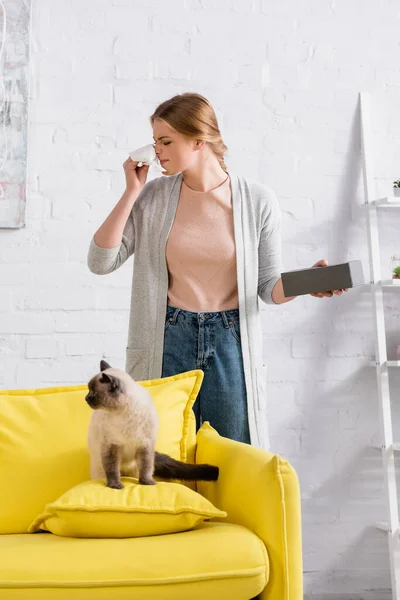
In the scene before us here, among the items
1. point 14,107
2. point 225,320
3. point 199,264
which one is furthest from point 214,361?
point 14,107

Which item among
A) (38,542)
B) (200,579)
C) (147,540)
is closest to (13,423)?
(38,542)

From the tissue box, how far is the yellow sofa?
55cm

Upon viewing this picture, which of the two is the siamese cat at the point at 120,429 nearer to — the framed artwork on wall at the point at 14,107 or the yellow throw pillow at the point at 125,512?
the yellow throw pillow at the point at 125,512

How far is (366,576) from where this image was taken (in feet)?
9.29

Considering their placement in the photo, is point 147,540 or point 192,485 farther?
point 192,485

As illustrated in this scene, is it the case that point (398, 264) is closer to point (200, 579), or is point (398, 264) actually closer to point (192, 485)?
point (192, 485)

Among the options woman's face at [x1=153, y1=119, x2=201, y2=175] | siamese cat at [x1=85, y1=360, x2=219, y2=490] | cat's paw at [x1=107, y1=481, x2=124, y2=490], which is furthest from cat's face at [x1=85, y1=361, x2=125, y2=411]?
woman's face at [x1=153, y1=119, x2=201, y2=175]

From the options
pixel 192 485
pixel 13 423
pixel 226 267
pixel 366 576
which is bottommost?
pixel 366 576

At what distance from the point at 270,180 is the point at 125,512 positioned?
169 centimetres

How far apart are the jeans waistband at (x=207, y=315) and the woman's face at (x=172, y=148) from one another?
1.33 feet

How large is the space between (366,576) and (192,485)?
4.27 ft

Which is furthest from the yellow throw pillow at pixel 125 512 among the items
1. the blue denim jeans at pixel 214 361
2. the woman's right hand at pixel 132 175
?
the woman's right hand at pixel 132 175

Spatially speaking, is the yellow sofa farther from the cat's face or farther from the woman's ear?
the woman's ear

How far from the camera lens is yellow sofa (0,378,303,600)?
140 cm
